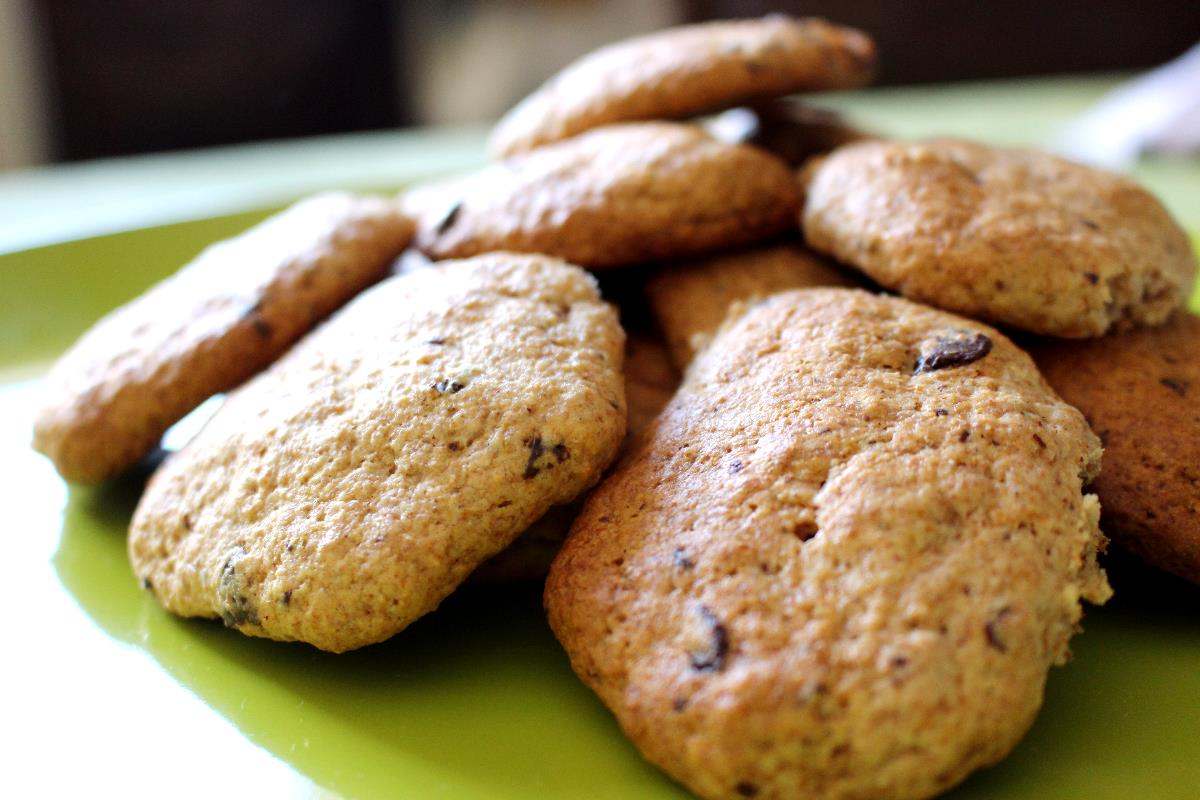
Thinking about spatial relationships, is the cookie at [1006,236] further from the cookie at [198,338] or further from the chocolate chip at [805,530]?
the cookie at [198,338]

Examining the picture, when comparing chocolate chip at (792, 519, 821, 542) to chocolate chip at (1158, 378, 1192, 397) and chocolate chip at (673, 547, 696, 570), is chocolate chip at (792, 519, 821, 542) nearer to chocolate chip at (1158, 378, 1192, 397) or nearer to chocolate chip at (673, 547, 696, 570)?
chocolate chip at (673, 547, 696, 570)

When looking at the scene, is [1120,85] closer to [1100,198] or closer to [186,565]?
[1100,198]

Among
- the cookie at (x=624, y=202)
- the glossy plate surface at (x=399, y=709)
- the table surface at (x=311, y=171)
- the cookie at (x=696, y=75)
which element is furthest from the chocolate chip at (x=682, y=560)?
the table surface at (x=311, y=171)

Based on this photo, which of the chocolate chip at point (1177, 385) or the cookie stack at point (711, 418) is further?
the chocolate chip at point (1177, 385)

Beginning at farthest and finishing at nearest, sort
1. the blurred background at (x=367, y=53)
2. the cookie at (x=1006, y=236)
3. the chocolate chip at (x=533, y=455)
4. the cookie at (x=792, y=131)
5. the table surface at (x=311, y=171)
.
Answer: the blurred background at (x=367, y=53) < the table surface at (x=311, y=171) < the cookie at (x=792, y=131) < the cookie at (x=1006, y=236) < the chocolate chip at (x=533, y=455)

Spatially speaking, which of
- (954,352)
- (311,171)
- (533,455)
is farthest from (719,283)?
(311,171)

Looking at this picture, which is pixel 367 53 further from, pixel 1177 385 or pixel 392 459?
pixel 1177 385

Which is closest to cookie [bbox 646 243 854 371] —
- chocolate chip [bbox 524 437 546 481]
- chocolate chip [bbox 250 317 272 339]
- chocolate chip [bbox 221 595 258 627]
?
chocolate chip [bbox 524 437 546 481]
